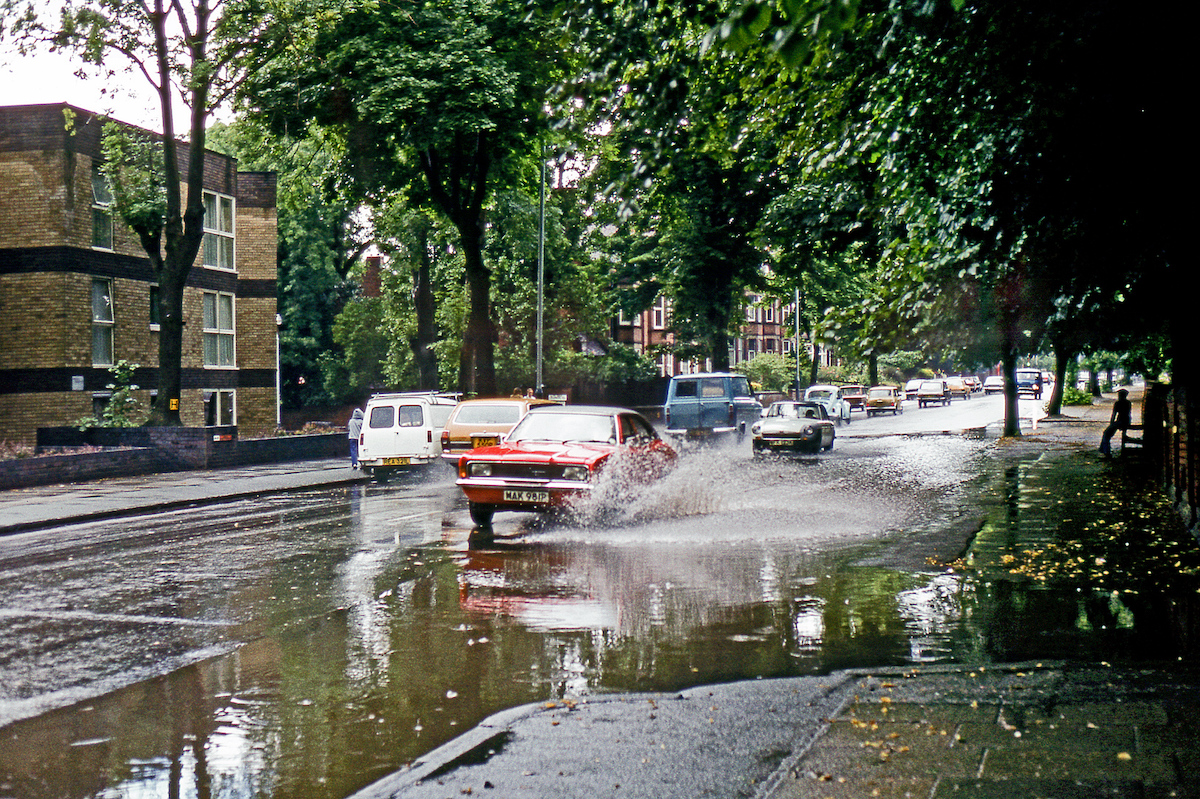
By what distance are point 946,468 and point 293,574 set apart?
17.3m

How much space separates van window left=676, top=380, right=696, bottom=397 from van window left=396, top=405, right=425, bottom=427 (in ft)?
40.1

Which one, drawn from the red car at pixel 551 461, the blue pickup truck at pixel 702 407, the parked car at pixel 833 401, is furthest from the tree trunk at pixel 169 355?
the parked car at pixel 833 401

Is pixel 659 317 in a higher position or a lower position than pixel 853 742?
higher

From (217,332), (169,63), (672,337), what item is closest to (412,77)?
(169,63)

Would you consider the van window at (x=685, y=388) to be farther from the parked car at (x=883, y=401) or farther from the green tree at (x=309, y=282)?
the parked car at (x=883, y=401)

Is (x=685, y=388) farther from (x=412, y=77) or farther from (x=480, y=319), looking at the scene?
(x=412, y=77)

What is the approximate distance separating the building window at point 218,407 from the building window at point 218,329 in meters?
1.04

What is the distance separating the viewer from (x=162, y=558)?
38.9 feet

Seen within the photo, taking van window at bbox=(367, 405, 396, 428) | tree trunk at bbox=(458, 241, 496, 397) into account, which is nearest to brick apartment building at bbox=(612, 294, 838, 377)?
tree trunk at bbox=(458, 241, 496, 397)

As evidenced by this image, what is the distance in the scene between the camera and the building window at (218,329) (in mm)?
37312

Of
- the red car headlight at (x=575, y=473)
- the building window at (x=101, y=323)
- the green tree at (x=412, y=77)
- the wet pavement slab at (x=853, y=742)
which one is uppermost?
the green tree at (x=412, y=77)

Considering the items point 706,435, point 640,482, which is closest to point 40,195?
point 706,435

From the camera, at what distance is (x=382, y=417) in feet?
78.2

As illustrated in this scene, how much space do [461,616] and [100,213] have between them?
2734cm
